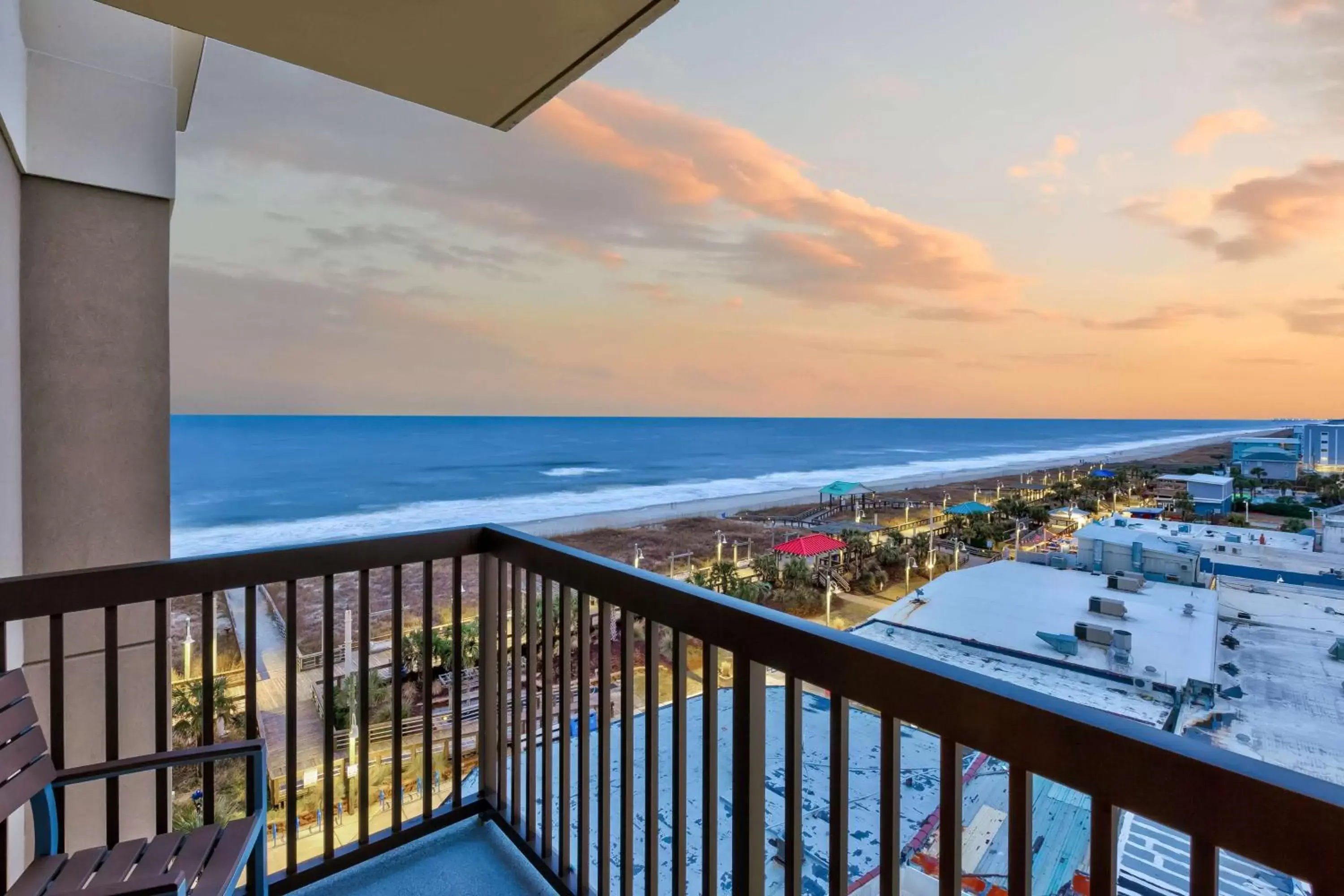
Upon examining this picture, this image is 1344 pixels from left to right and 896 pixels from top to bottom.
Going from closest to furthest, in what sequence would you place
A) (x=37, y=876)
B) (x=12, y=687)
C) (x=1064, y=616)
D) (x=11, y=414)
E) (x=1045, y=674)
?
(x=37, y=876)
(x=12, y=687)
(x=11, y=414)
(x=1045, y=674)
(x=1064, y=616)

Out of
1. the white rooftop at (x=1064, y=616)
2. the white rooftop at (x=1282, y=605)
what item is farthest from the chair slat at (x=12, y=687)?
the white rooftop at (x=1282, y=605)

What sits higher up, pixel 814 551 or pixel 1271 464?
pixel 1271 464

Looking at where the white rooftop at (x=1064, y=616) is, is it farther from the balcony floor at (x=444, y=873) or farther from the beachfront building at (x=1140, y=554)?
the balcony floor at (x=444, y=873)

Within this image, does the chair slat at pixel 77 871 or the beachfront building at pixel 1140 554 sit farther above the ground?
the beachfront building at pixel 1140 554

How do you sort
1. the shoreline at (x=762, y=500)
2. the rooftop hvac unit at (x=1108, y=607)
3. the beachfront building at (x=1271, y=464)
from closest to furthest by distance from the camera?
the rooftop hvac unit at (x=1108, y=607), the beachfront building at (x=1271, y=464), the shoreline at (x=762, y=500)

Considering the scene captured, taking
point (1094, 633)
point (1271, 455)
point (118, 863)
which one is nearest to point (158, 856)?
point (118, 863)

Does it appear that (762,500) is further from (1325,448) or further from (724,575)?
(1325,448)

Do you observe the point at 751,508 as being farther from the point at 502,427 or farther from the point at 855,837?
the point at 502,427

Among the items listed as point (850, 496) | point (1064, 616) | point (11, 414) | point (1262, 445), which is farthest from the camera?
point (850, 496)
